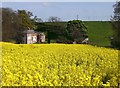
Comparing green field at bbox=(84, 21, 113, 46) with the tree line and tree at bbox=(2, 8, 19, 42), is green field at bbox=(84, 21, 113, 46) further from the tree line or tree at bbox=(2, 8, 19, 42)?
tree at bbox=(2, 8, 19, 42)

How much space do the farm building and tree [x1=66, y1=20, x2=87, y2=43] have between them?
16.3 ft

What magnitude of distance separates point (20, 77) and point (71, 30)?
44.9 metres

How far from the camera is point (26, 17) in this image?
56.7 m

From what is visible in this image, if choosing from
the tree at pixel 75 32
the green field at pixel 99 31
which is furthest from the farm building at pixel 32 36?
the green field at pixel 99 31

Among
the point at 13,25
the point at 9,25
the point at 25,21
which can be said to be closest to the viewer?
the point at 9,25

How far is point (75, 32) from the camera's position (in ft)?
167

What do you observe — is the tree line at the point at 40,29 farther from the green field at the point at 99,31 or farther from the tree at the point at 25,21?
the green field at the point at 99,31

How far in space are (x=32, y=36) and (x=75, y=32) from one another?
852cm

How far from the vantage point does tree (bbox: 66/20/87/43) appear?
49.0m

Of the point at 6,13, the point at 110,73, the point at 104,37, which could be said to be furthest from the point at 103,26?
the point at 110,73

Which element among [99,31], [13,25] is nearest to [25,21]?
[13,25]

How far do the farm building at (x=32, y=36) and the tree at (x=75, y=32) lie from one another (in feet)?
16.3

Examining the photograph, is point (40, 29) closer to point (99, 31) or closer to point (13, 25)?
point (13, 25)

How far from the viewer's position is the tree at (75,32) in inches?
1928
